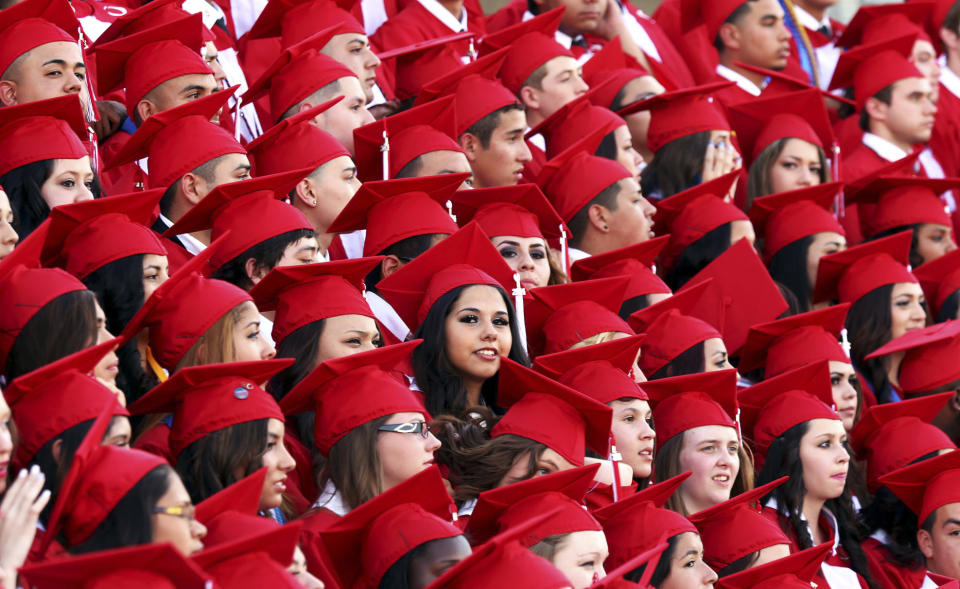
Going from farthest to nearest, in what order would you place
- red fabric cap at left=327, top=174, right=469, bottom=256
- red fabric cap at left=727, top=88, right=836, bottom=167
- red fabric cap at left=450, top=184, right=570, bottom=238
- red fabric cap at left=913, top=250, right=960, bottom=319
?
1. red fabric cap at left=727, top=88, right=836, bottom=167
2. red fabric cap at left=913, top=250, right=960, bottom=319
3. red fabric cap at left=450, top=184, right=570, bottom=238
4. red fabric cap at left=327, top=174, right=469, bottom=256

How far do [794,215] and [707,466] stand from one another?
65.1 inches

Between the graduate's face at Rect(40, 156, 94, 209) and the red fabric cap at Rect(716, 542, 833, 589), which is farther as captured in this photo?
the red fabric cap at Rect(716, 542, 833, 589)

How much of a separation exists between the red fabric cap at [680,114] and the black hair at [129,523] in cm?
359

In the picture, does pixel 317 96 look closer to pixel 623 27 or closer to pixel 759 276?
pixel 759 276

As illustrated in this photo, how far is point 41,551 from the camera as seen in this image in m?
3.45

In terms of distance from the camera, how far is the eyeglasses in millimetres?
3430

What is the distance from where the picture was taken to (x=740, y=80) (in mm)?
7551

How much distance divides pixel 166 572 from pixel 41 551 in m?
0.36

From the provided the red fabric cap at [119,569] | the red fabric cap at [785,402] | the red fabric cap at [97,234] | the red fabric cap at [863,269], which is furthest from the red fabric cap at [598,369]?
the red fabric cap at [119,569]

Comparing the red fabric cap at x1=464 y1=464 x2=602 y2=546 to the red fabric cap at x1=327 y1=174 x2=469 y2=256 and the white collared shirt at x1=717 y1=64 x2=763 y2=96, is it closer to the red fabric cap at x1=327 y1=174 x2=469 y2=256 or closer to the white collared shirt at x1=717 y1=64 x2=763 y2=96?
the red fabric cap at x1=327 y1=174 x2=469 y2=256

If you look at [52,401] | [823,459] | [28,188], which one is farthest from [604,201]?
[52,401]

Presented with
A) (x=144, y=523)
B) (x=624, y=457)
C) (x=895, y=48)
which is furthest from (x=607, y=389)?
(x=895, y=48)

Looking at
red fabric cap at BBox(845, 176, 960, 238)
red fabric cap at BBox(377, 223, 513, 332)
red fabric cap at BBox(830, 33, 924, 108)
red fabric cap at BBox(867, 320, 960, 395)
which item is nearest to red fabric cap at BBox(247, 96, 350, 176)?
red fabric cap at BBox(377, 223, 513, 332)

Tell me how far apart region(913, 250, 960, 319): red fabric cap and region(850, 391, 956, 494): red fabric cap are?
0.83 metres
